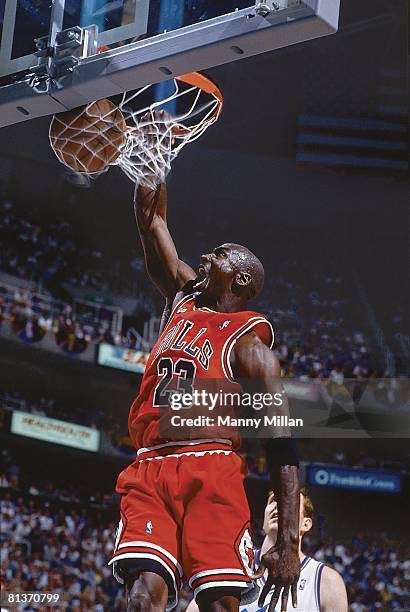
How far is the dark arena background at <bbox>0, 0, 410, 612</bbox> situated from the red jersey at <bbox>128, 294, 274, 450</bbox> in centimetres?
552

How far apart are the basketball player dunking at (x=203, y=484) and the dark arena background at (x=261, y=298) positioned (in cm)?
550

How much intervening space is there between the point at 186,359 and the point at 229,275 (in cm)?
56

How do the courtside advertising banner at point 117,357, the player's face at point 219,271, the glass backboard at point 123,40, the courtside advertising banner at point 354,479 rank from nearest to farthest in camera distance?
the glass backboard at point 123,40 → the player's face at point 219,271 → the courtside advertising banner at point 354,479 → the courtside advertising banner at point 117,357

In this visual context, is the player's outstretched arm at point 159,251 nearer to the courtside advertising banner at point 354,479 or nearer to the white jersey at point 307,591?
the white jersey at point 307,591

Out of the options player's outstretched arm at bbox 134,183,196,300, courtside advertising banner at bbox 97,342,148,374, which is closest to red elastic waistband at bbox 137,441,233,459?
player's outstretched arm at bbox 134,183,196,300

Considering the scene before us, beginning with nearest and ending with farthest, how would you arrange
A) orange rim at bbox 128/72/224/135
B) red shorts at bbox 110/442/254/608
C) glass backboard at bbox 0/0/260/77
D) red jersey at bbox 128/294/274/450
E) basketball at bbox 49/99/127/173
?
glass backboard at bbox 0/0/260/77
red shorts at bbox 110/442/254/608
red jersey at bbox 128/294/274/450
basketball at bbox 49/99/127/173
orange rim at bbox 128/72/224/135

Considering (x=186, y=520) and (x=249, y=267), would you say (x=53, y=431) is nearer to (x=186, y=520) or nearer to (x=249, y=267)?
(x=249, y=267)

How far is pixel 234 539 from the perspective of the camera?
386 cm

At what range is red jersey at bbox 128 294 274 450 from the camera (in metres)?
4.13

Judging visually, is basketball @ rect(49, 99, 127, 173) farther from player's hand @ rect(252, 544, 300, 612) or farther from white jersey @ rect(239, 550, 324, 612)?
white jersey @ rect(239, 550, 324, 612)

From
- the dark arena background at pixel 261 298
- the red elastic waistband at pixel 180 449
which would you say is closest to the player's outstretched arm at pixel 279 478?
the red elastic waistband at pixel 180 449

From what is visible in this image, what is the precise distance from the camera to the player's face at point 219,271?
4582mm

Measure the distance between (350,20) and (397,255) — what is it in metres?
3.20

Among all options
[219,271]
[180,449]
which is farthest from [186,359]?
[219,271]
